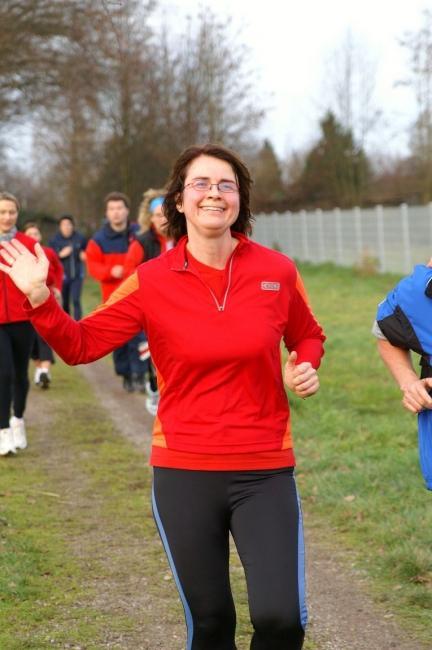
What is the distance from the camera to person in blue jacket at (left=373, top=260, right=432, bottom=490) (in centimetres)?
384

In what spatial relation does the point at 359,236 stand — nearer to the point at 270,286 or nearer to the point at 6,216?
the point at 6,216

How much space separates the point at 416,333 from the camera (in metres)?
3.89

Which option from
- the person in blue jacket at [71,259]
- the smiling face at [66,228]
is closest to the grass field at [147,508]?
the person in blue jacket at [71,259]

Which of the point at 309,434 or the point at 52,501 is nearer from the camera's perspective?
the point at 52,501

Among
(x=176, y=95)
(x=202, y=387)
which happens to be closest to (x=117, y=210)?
(x=202, y=387)

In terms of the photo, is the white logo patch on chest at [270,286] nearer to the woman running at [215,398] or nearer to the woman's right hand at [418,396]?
the woman running at [215,398]

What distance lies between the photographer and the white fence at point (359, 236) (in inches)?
1149

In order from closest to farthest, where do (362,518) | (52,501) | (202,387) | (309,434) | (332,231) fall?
(202,387), (362,518), (52,501), (309,434), (332,231)

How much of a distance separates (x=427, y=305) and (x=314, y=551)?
2.73m

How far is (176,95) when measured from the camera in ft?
99.2

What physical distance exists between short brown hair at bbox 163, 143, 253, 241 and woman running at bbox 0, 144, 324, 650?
0.06 metres

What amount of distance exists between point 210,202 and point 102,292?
819 centimetres

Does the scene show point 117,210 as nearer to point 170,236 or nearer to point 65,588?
point 65,588

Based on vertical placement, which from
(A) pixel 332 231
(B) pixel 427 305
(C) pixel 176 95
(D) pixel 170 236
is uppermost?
(C) pixel 176 95
